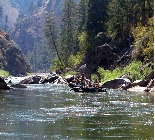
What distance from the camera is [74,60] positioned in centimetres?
10375

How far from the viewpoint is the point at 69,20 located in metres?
123

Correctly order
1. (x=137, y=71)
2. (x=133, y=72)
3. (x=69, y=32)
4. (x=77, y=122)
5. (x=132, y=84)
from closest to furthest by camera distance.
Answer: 1. (x=77, y=122)
2. (x=132, y=84)
3. (x=133, y=72)
4. (x=137, y=71)
5. (x=69, y=32)

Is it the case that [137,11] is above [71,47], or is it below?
above

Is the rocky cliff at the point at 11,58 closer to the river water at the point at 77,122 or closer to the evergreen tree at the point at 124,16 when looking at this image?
the evergreen tree at the point at 124,16

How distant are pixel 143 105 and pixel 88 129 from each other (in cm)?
1207

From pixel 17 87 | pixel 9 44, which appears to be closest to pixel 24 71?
pixel 9 44

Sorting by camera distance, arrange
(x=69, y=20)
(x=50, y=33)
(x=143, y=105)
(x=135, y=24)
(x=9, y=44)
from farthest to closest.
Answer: (x=9, y=44) → (x=69, y=20) → (x=50, y=33) → (x=135, y=24) → (x=143, y=105)

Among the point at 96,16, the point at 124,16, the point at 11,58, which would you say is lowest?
the point at 11,58

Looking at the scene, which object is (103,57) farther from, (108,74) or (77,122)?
(77,122)

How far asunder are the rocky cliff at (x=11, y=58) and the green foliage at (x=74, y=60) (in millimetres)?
70032

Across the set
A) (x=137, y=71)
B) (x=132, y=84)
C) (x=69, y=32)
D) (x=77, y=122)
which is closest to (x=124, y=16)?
(x=137, y=71)

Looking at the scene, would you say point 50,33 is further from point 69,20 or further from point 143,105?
point 143,105

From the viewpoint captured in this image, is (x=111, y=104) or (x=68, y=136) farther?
(x=111, y=104)

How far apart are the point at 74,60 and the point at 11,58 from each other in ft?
274
